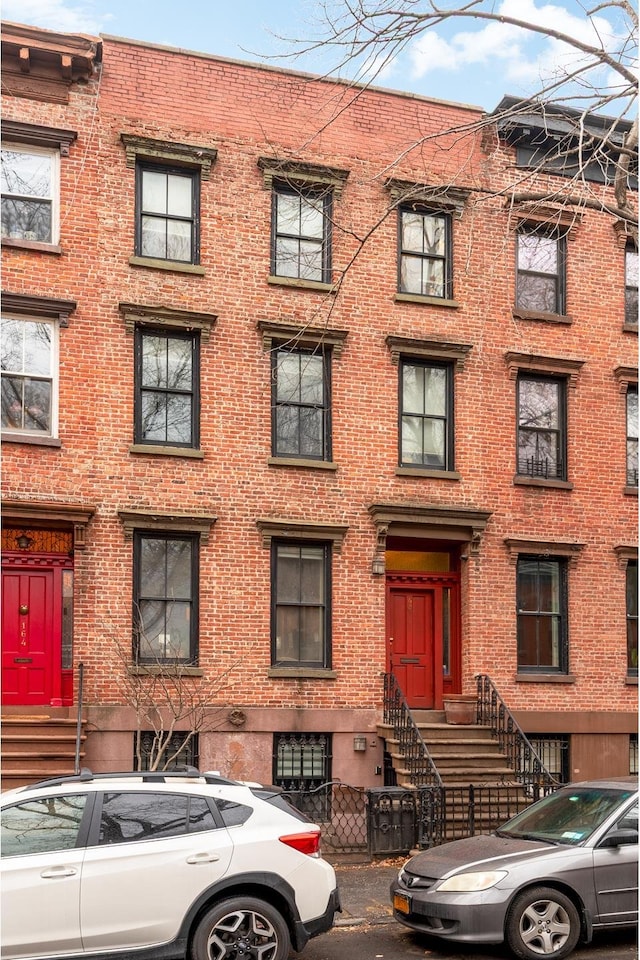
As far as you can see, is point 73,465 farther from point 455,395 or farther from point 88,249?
point 455,395

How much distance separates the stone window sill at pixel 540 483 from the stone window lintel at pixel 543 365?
1725 millimetres

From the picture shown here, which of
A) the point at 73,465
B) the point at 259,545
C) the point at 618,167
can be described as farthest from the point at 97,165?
the point at 618,167

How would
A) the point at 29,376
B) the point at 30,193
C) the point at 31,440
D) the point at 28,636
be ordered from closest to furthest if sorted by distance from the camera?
the point at 31,440 → the point at 28,636 → the point at 29,376 → the point at 30,193

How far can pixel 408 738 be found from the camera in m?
16.9

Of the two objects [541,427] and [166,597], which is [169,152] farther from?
[541,427]

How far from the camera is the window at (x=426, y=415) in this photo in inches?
744

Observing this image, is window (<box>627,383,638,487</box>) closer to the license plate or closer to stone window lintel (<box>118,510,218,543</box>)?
stone window lintel (<box>118,510,218,543</box>)

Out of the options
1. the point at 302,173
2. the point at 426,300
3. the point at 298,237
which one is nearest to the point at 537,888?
the point at 426,300

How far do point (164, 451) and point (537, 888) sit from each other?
30.4 ft

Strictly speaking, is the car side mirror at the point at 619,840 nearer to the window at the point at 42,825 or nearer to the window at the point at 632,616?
the window at the point at 42,825

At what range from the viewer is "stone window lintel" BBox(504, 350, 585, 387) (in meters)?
19.4

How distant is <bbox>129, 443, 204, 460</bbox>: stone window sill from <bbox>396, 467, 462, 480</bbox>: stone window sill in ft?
11.0

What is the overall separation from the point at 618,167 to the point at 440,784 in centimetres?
816

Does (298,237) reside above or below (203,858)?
above
